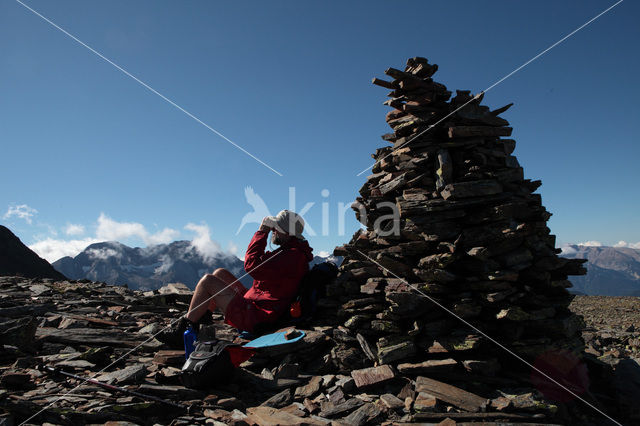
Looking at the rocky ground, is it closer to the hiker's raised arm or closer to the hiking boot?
the hiking boot

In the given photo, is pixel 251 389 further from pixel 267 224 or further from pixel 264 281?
pixel 267 224

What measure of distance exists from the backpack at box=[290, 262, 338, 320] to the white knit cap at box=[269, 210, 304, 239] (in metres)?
1.12

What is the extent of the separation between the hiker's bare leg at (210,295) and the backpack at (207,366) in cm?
127

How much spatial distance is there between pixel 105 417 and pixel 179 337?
9.46 ft

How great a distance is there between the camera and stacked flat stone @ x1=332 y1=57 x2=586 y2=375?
7335 mm

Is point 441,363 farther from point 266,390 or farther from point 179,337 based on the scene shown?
point 179,337

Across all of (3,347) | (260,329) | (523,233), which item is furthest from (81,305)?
(523,233)

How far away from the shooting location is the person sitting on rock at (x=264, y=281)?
27.8 feet

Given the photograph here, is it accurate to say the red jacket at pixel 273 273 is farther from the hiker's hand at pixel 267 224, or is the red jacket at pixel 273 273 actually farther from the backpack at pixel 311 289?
the backpack at pixel 311 289

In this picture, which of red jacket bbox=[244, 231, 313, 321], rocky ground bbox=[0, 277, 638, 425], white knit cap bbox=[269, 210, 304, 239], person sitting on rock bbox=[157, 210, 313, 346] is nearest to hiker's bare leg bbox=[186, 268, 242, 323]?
person sitting on rock bbox=[157, 210, 313, 346]

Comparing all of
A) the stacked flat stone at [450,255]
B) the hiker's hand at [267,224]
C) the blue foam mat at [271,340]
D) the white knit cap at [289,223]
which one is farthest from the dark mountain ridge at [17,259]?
the stacked flat stone at [450,255]

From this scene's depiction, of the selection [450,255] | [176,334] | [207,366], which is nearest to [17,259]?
[176,334]

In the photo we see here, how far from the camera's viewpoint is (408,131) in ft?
32.3

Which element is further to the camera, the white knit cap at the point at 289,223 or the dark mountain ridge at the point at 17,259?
the dark mountain ridge at the point at 17,259
